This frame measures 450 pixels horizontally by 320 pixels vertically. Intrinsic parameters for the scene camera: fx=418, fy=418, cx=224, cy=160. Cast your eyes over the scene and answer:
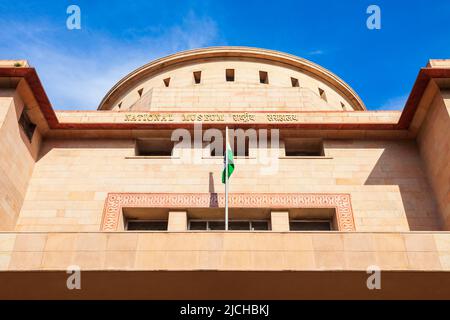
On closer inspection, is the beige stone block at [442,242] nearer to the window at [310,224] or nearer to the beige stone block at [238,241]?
the beige stone block at [238,241]

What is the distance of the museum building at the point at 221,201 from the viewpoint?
8523mm

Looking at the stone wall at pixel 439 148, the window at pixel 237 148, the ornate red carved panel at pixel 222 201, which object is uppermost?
the window at pixel 237 148

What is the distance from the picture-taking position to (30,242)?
885cm

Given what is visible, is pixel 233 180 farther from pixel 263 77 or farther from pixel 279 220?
pixel 263 77

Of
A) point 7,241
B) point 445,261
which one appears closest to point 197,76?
point 7,241

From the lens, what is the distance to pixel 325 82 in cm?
2334

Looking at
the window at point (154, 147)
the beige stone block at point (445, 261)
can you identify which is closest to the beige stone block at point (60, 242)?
the window at point (154, 147)

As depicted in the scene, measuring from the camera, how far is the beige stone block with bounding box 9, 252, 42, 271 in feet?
27.9

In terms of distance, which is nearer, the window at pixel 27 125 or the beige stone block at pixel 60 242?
the beige stone block at pixel 60 242

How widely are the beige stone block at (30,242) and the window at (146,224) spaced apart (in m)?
4.11

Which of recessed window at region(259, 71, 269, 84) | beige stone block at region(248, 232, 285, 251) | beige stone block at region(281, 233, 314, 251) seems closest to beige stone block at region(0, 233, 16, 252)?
beige stone block at region(248, 232, 285, 251)

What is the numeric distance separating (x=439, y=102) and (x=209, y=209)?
763 centimetres

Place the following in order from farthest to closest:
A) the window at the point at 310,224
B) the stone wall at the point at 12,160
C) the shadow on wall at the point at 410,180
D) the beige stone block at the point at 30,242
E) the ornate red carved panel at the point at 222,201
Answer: the window at the point at 310,224
the ornate red carved panel at the point at 222,201
the shadow on wall at the point at 410,180
the stone wall at the point at 12,160
the beige stone block at the point at 30,242

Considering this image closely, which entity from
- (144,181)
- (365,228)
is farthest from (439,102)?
(144,181)
